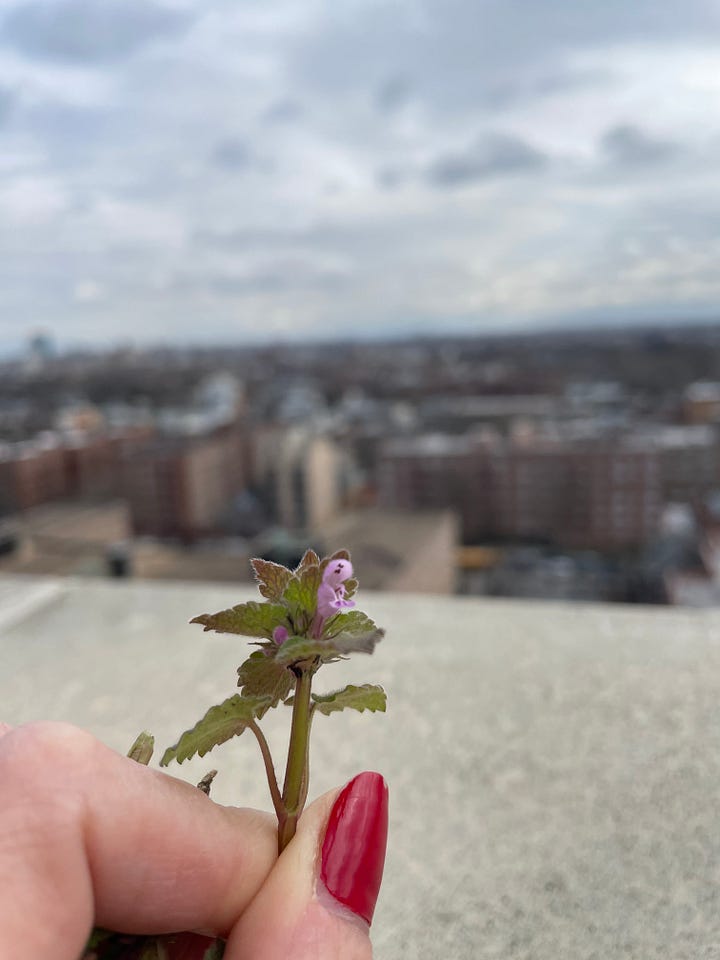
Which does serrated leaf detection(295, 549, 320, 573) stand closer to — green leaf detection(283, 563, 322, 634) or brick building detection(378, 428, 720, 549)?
green leaf detection(283, 563, 322, 634)

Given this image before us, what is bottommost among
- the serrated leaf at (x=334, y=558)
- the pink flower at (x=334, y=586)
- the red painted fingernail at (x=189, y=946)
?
the red painted fingernail at (x=189, y=946)

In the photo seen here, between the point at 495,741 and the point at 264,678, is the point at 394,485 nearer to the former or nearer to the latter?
the point at 495,741

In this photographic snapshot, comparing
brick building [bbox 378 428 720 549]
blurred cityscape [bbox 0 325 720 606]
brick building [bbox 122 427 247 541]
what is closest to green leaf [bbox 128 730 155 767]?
blurred cityscape [bbox 0 325 720 606]

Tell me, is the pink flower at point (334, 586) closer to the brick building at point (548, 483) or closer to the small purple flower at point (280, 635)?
the small purple flower at point (280, 635)

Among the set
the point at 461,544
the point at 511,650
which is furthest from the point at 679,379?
the point at 511,650

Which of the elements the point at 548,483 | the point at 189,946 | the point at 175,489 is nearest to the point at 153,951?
the point at 189,946

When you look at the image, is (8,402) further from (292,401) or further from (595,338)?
(595,338)

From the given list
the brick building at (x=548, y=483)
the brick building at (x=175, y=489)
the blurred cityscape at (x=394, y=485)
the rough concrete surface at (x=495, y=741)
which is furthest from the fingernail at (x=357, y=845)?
the brick building at (x=175, y=489)
